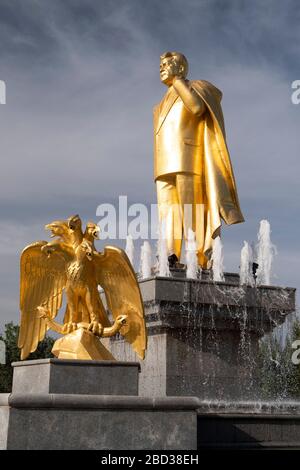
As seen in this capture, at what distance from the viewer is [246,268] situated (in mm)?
10266

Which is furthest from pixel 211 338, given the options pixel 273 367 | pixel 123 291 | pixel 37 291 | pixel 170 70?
pixel 170 70

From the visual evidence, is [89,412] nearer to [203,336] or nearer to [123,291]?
[123,291]

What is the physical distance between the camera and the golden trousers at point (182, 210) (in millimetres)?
10570

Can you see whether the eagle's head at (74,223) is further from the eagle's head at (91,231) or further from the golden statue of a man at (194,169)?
the golden statue of a man at (194,169)

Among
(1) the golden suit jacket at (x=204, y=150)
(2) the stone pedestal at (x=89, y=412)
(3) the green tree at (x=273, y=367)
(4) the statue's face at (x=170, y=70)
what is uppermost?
(4) the statue's face at (x=170, y=70)

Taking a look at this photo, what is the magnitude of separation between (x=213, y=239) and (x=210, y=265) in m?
0.45

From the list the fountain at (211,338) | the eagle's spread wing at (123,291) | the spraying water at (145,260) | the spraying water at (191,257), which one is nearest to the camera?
the eagle's spread wing at (123,291)

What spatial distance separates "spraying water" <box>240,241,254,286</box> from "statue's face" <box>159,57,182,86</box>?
121 inches

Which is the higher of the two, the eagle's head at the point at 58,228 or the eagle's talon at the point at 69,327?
the eagle's head at the point at 58,228

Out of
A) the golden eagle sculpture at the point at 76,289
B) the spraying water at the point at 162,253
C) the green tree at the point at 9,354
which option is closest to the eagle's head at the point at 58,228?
the golden eagle sculpture at the point at 76,289

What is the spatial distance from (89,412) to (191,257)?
389cm

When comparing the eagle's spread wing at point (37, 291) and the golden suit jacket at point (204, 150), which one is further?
the golden suit jacket at point (204, 150)

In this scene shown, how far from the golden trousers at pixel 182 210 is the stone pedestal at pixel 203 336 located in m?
1.12

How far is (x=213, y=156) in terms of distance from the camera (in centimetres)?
1077
